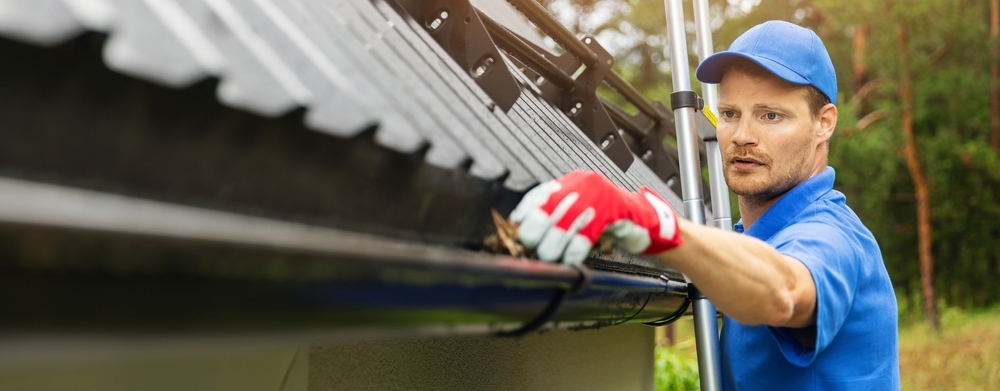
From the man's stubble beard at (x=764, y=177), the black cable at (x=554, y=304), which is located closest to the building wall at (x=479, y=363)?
the black cable at (x=554, y=304)

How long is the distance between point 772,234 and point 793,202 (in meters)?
0.12

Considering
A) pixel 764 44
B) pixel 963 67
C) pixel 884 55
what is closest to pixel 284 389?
pixel 764 44

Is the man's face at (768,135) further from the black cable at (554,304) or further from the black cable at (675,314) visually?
the black cable at (554,304)

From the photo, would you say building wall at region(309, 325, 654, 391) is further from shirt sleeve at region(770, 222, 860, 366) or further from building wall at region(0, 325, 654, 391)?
shirt sleeve at region(770, 222, 860, 366)

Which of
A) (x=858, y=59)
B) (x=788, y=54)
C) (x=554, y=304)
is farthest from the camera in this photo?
(x=858, y=59)

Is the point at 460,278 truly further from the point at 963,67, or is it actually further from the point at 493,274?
the point at 963,67

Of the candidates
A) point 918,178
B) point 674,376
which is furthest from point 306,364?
point 918,178

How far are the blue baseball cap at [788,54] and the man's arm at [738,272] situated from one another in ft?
2.75

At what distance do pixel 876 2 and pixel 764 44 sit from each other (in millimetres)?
14716

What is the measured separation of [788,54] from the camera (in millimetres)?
2475

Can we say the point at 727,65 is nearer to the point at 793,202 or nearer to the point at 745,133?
the point at 745,133

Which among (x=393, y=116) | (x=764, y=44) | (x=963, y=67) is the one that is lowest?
(x=393, y=116)

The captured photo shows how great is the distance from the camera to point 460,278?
111 cm

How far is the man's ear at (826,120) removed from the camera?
8.64 ft
